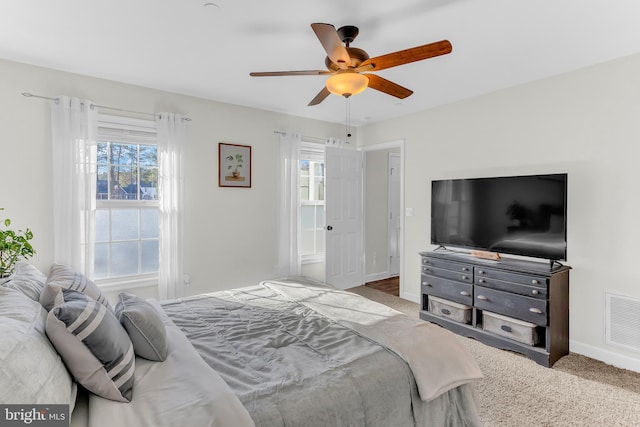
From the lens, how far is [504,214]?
325cm

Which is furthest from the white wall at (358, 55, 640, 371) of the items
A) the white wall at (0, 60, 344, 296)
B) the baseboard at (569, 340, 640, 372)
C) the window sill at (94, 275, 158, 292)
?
the window sill at (94, 275, 158, 292)

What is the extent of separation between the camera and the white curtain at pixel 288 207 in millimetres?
4469

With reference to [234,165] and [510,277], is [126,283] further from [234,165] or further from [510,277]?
[510,277]

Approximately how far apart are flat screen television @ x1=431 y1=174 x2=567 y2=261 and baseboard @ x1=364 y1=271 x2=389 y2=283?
1.84m

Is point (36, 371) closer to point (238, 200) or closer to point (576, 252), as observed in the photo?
point (238, 200)

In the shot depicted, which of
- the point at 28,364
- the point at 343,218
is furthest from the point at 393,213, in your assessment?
the point at 28,364

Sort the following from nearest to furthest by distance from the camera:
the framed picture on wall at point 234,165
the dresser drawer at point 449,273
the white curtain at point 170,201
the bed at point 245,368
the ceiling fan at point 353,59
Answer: the bed at point 245,368
the ceiling fan at point 353,59
the dresser drawer at point 449,273
the white curtain at point 170,201
the framed picture on wall at point 234,165

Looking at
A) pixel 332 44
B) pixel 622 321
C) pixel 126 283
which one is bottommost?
pixel 622 321

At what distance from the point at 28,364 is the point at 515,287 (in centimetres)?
330

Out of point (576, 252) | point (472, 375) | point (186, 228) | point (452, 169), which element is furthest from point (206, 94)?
point (576, 252)

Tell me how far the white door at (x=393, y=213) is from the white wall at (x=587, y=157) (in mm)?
2113

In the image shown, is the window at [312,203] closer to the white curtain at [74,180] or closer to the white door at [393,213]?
the white door at [393,213]

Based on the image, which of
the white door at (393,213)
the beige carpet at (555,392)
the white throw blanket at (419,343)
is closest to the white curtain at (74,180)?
the white throw blanket at (419,343)

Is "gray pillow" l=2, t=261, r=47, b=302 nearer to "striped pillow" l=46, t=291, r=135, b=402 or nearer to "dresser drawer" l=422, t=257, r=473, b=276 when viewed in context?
"striped pillow" l=46, t=291, r=135, b=402
